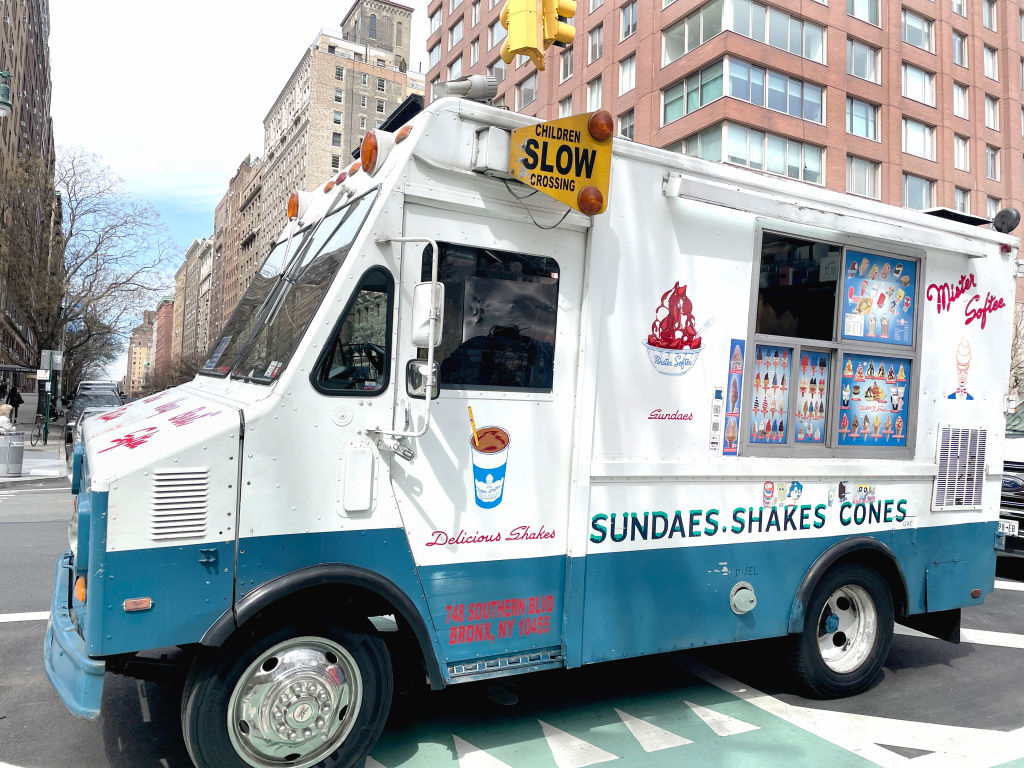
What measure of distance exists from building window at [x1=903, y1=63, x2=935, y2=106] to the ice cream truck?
33395mm

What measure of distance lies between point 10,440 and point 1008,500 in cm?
1638

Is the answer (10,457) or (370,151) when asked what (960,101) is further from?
(370,151)

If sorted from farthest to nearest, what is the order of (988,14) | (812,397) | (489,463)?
(988,14) → (812,397) → (489,463)

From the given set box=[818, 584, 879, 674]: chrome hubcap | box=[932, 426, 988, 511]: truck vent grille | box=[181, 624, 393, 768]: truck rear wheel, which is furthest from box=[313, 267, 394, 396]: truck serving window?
box=[932, 426, 988, 511]: truck vent grille

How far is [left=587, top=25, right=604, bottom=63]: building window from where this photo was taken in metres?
35.1

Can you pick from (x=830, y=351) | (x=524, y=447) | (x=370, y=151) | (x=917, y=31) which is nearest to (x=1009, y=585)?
(x=830, y=351)

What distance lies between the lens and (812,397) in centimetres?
486

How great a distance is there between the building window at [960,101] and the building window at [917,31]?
91.8 inches

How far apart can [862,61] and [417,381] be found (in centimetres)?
3425

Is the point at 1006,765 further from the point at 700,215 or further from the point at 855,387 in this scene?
the point at 700,215

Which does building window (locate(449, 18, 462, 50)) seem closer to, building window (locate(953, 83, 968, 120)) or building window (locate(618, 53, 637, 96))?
building window (locate(618, 53, 637, 96))

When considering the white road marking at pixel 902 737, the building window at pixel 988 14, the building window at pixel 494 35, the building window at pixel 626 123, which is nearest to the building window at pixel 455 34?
the building window at pixel 494 35

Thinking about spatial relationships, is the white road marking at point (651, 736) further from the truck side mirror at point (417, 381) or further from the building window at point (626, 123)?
the building window at point (626, 123)

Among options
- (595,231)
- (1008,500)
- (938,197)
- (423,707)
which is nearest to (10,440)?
(423,707)
